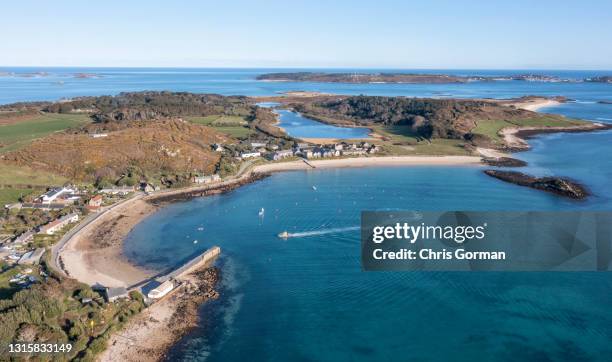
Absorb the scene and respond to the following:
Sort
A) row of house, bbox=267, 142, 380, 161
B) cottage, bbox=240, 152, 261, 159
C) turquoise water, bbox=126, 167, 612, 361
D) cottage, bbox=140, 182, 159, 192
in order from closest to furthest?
turquoise water, bbox=126, 167, 612, 361 < cottage, bbox=140, 182, 159, 192 < cottage, bbox=240, 152, 261, 159 < row of house, bbox=267, 142, 380, 161

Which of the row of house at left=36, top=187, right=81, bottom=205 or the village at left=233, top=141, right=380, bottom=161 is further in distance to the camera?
the village at left=233, top=141, right=380, bottom=161

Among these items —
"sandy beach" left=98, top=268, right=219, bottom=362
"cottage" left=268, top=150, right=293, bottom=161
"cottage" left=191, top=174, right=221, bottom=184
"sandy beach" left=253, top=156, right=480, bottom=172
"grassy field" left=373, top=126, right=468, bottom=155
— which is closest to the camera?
"sandy beach" left=98, top=268, right=219, bottom=362

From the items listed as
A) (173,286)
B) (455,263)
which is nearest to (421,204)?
(455,263)

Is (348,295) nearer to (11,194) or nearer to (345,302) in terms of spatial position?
(345,302)

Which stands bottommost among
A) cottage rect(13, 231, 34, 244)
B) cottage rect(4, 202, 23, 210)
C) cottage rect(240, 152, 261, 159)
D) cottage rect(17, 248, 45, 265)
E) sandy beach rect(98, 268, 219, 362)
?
sandy beach rect(98, 268, 219, 362)

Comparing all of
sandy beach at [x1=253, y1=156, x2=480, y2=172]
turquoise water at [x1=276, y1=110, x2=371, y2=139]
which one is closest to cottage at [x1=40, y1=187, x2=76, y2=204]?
sandy beach at [x1=253, y1=156, x2=480, y2=172]

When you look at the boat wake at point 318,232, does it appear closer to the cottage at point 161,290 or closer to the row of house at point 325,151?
the cottage at point 161,290

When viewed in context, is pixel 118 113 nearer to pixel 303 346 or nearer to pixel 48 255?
pixel 48 255

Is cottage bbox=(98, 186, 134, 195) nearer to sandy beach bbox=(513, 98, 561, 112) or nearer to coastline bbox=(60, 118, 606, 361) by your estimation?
coastline bbox=(60, 118, 606, 361)
